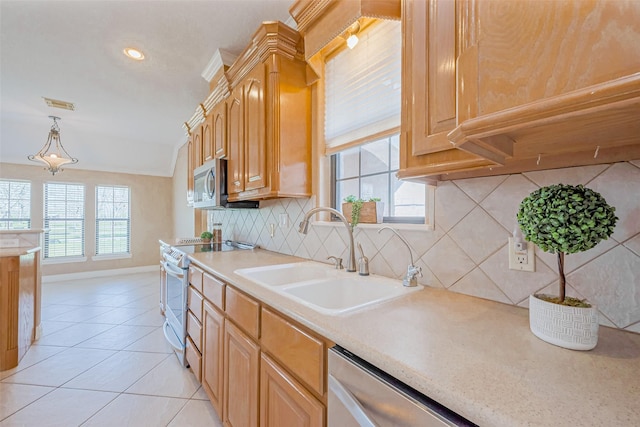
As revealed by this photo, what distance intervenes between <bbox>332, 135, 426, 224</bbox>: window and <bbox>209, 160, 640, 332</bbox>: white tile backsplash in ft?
0.67

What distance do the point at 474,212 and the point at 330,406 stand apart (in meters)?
0.85

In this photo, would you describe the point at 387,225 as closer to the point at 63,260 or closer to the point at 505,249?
the point at 505,249

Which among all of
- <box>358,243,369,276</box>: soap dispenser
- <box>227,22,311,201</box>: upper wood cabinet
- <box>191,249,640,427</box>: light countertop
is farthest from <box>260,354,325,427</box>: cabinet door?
<box>227,22,311,201</box>: upper wood cabinet

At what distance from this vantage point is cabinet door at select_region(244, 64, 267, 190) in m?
1.82

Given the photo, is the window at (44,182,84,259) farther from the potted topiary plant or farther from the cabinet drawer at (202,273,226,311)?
the potted topiary plant

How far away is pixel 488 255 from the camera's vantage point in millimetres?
1007

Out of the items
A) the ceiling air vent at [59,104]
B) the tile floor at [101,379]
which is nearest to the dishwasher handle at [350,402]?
the tile floor at [101,379]

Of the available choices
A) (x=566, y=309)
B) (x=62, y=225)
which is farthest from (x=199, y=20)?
(x=62, y=225)

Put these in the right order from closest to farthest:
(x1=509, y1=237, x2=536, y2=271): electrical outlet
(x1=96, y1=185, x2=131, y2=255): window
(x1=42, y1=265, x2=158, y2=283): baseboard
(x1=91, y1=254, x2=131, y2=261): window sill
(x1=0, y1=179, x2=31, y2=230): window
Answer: (x1=509, y1=237, x2=536, y2=271): electrical outlet → (x1=0, y1=179, x2=31, y2=230): window → (x1=42, y1=265, x2=158, y2=283): baseboard → (x1=91, y1=254, x2=131, y2=261): window sill → (x1=96, y1=185, x2=131, y2=255): window

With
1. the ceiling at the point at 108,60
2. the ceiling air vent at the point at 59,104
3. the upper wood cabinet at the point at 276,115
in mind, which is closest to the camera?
the upper wood cabinet at the point at 276,115

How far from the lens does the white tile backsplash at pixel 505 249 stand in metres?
0.74

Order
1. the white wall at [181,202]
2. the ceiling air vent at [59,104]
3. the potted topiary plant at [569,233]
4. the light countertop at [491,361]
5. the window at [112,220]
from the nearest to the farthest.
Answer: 1. the light countertop at [491,361]
2. the potted topiary plant at [569,233]
3. the ceiling air vent at [59,104]
4. the white wall at [181,202]
5. the window at [112,220]

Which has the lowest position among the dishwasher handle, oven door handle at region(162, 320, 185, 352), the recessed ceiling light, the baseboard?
the baseboard

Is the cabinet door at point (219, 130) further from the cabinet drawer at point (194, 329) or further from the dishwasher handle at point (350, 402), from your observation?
the dishwasher handle at point (350, 402)
